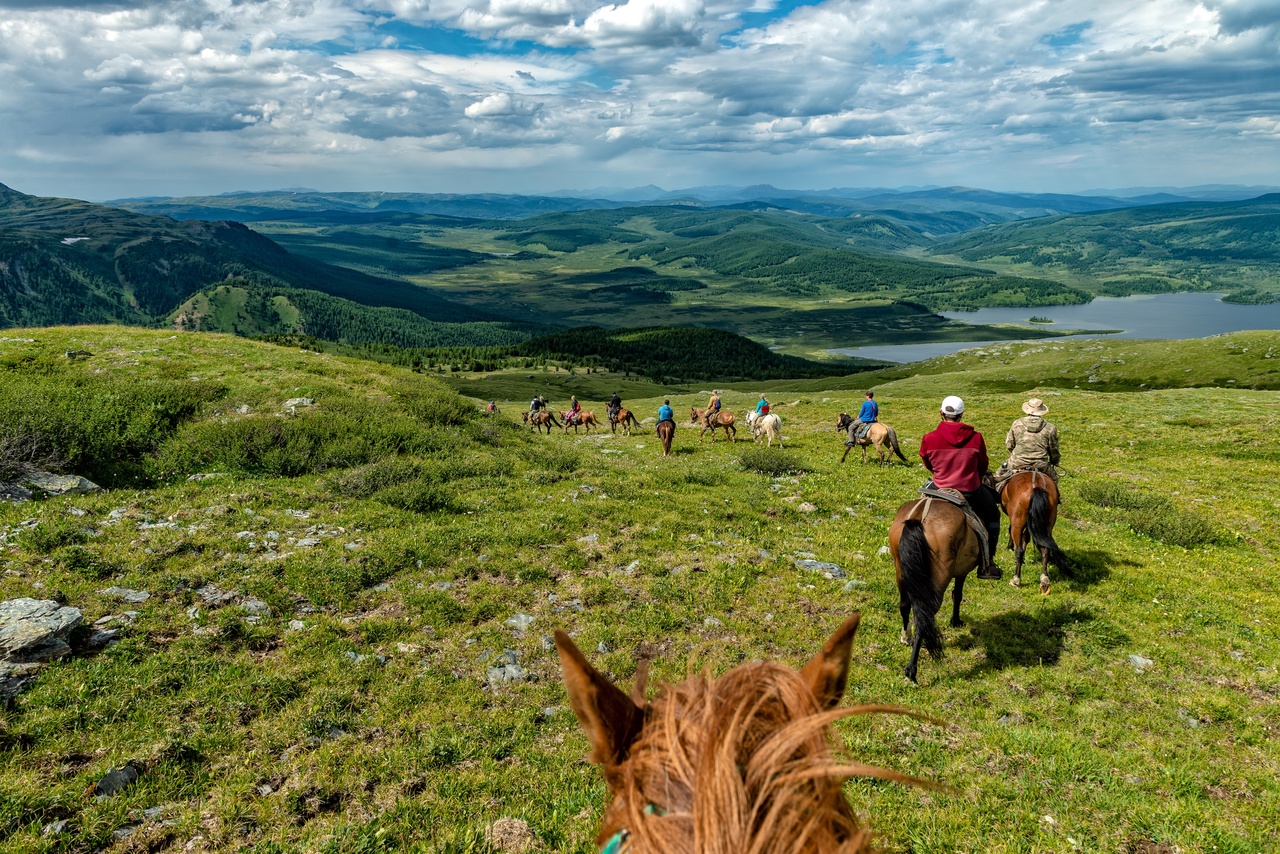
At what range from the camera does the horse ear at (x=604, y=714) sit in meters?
2.26

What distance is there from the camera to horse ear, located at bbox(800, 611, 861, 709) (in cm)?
268

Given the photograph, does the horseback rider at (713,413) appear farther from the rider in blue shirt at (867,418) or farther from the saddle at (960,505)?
the saddle at (960,505)

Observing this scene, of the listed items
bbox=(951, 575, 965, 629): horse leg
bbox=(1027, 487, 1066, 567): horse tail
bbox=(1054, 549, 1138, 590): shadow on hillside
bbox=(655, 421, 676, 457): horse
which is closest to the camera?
bbox=(951, 575, 965, 629): horse leg

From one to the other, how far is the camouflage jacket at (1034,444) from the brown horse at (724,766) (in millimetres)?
12586

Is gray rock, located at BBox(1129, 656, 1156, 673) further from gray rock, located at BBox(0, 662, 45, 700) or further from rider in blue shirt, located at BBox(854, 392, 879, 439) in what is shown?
gray rock, located at BBox(0, 662, 45, 700)

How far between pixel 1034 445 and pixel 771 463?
9018 millimetres

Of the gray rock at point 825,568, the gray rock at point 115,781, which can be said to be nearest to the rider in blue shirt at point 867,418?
the gray rock at point 825,568

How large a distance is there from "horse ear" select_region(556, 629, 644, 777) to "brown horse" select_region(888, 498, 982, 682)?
7.46 meters

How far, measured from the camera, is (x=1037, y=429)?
12492 millimetres

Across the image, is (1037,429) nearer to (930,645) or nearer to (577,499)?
(930,645)

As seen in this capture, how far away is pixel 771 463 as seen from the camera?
20.6 metres

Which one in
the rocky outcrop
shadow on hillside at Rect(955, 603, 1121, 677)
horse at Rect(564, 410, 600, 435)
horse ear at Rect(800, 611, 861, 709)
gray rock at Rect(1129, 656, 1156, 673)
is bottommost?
horse at Rect(564, 410, 600, 435)

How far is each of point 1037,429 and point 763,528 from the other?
6.51m

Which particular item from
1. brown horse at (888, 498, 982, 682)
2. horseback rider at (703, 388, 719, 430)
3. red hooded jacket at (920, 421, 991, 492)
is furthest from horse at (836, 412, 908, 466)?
brown horse at (888, 498, 982, 682)
